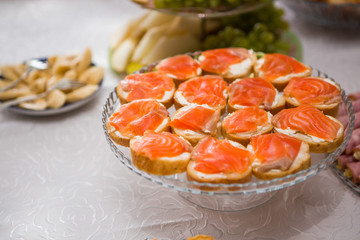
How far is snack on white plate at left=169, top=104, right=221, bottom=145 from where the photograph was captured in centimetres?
94

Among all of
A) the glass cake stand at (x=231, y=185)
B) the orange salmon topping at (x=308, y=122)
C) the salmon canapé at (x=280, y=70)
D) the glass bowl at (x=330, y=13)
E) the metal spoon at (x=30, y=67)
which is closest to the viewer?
the glass cake stand at (x=231, y=185)

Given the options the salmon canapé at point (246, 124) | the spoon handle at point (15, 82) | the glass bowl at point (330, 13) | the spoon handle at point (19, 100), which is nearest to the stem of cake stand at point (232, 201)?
the salmon canapé at point (246, 124)

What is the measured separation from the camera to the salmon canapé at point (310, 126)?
893mm

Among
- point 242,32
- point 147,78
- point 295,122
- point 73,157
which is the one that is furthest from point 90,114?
point 295,122

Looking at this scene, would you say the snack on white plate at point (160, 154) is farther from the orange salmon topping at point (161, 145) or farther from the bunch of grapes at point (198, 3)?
the bunch of grapes at point (198, 3)

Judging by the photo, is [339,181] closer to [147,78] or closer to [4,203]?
[147,78]

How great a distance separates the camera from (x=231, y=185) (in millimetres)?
778

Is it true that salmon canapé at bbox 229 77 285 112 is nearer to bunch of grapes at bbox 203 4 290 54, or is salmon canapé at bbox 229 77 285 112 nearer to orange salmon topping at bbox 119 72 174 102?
orange salmon topping at bbox 119 72 174 102

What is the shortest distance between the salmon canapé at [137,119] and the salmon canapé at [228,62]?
0.25 metres

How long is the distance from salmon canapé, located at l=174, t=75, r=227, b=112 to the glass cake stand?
57 millimetres

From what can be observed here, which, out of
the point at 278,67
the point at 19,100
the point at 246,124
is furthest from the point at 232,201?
the point at 19,100

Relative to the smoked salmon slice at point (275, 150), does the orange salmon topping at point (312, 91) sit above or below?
above

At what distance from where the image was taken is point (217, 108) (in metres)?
1.04

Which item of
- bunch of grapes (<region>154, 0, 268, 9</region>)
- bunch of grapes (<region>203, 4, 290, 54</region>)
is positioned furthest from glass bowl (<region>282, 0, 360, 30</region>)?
bunch of grapes (<region>154, 0, 268, 9</region>)
